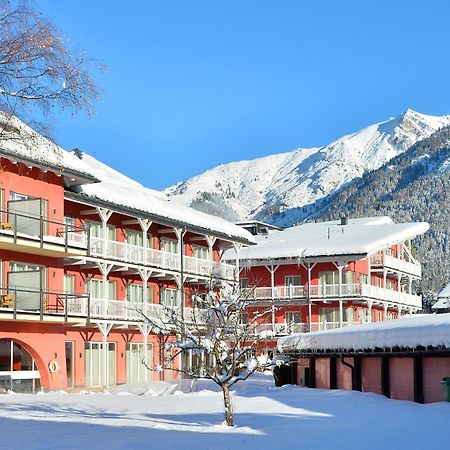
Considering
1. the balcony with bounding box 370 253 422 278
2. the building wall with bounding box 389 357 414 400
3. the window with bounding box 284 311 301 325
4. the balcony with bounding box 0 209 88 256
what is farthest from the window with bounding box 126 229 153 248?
the balcony with bounding box 370 253 422 278

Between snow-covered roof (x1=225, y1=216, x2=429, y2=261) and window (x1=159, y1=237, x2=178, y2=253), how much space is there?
1234 cm

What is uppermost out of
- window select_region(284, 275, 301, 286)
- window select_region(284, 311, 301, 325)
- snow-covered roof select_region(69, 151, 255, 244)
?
snow-covered roof select_region(69, 151, 255, 244)

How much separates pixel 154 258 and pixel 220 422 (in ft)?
84.0

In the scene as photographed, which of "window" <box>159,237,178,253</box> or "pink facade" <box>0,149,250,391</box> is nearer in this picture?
"pink facade" <box>0,149,250,391</box>

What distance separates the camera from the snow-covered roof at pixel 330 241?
6125 cm

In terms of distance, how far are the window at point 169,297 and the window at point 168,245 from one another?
7.02ft

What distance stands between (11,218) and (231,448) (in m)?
21.0

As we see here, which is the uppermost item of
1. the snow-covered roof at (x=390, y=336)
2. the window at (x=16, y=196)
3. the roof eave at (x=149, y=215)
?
the roof eave at (x=149, y=215)

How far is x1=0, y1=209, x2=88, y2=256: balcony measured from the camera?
34406 millimetres

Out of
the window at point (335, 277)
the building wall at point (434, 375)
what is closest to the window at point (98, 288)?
the building wall at point (434, 375)

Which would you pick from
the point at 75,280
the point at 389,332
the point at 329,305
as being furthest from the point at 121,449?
the point at 329,305

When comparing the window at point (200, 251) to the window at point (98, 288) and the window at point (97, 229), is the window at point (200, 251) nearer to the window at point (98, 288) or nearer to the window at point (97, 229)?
the window at point (98, 288)

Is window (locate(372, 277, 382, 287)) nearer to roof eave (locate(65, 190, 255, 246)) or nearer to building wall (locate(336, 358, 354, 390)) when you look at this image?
roof eave (locate(65, 190, 255, 246))

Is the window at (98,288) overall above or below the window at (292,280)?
below
